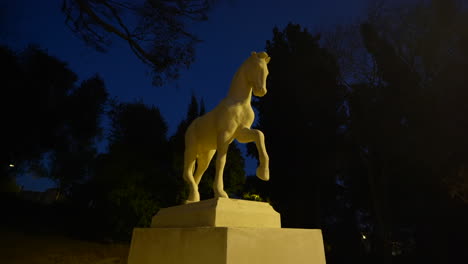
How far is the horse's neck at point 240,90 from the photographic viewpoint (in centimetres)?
301

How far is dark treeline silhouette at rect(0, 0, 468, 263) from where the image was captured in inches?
373

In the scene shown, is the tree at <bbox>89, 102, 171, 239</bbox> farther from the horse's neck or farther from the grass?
the horse's neck

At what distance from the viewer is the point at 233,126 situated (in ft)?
9.49

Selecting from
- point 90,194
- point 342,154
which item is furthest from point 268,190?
point 90,194

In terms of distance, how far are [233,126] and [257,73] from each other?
63 centimetres

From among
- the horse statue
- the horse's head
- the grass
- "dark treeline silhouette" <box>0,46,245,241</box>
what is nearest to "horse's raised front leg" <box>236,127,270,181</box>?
the horse statue

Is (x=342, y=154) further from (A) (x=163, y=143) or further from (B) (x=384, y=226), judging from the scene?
(A) (x=163, y=143)

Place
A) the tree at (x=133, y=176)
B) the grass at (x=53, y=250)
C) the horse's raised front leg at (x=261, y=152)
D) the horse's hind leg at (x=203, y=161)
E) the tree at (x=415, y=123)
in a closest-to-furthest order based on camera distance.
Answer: the horse's raised front leg at (x=261, y=152) → the horse's hind leg at (x=203, y=161) → the grass at (x=53, y=250) → the tree at (x=133, y=176) → the tree at (x=415, y=123)

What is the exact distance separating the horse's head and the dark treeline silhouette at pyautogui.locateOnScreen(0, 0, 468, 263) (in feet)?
20.7

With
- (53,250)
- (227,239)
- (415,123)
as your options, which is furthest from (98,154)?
(415,123)

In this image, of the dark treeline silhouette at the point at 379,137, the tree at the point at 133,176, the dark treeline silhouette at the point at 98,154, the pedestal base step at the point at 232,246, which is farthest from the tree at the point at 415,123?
the pedestal base step at the point at 232,246

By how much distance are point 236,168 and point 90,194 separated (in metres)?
6.57

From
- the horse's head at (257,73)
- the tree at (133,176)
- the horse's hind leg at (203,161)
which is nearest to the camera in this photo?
the horse's head at (257,73)

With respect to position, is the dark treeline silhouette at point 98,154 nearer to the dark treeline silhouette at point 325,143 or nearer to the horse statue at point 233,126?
the dark treeline silhouette at point 325,143
